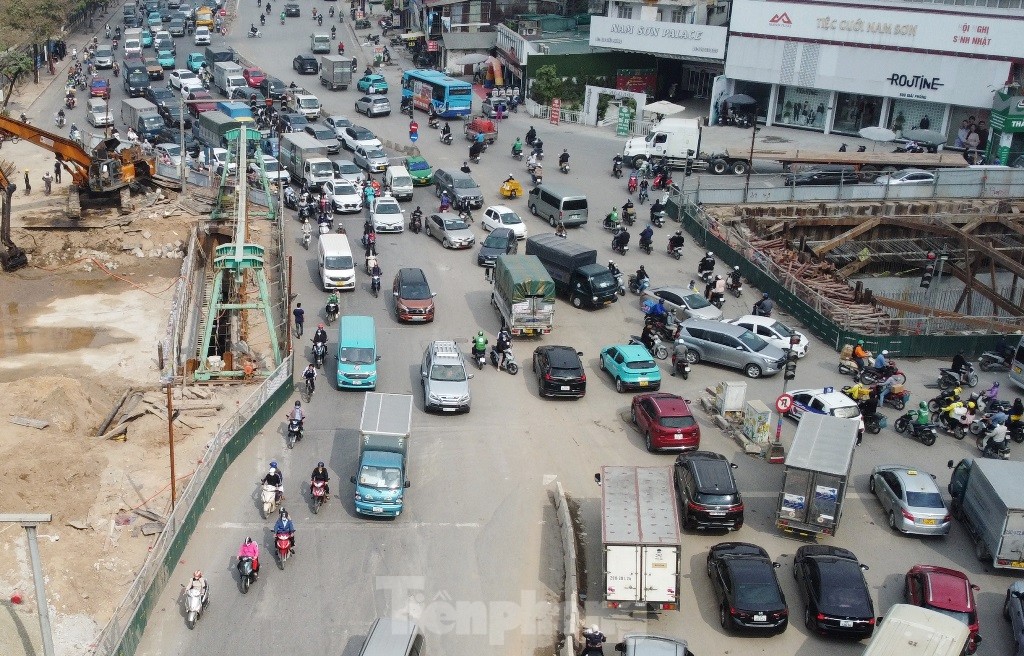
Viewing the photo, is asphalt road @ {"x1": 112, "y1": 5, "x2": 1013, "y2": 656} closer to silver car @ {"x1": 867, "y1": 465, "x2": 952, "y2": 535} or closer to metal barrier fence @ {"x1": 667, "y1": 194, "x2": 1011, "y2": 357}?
silver car @ {"x1": 867, "y1": 465, "x2": 952, "y2": 535}

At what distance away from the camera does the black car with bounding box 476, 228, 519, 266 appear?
46562 millimetres

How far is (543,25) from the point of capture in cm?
8588

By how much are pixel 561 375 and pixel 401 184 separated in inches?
890

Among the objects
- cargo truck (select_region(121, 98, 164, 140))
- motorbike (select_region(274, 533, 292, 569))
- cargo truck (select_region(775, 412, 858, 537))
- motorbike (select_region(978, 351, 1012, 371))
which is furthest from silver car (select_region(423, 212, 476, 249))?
cargo truck (select_region(121, 98, 164, 140))

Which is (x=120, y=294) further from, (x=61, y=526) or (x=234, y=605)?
(x=234, y=605)

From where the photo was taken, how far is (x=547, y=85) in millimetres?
74750

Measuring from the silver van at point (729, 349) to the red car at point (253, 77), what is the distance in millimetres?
50750

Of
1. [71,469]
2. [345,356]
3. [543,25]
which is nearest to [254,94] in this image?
[543,25]

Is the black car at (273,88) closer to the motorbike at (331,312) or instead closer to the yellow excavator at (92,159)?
the yellow excavator at (92,159)

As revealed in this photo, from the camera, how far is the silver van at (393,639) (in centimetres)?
2158

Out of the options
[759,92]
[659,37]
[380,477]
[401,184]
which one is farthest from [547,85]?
[380,477]

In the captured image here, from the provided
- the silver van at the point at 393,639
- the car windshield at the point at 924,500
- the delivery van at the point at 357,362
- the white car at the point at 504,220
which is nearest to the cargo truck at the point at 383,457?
the delivery van at the point at 357,362

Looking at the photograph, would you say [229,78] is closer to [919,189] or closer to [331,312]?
[331,312]

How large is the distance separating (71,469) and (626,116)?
1881 inches
